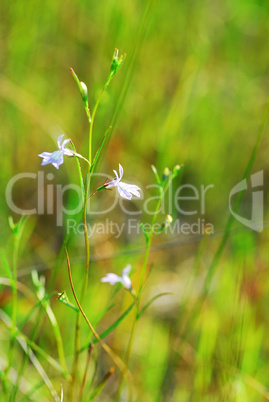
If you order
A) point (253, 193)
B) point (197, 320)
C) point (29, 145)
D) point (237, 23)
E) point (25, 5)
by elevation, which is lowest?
point (197, 320)

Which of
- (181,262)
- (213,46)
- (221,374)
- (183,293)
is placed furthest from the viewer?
(213,46)

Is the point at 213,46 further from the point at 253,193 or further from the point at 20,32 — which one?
the point at 20,32

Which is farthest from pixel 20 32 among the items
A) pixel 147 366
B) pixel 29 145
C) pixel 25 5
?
pixel 147 366

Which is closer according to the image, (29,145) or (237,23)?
(29,145)

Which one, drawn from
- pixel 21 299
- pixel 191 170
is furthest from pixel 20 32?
pixel 21 299

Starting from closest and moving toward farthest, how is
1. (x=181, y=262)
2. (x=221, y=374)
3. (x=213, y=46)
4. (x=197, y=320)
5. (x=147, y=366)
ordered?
(x=221, y=374), (x=147, y=366), (x=197, y=320), (x=181, y=262), (x=213, y=46)

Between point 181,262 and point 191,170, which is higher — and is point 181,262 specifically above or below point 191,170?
below
